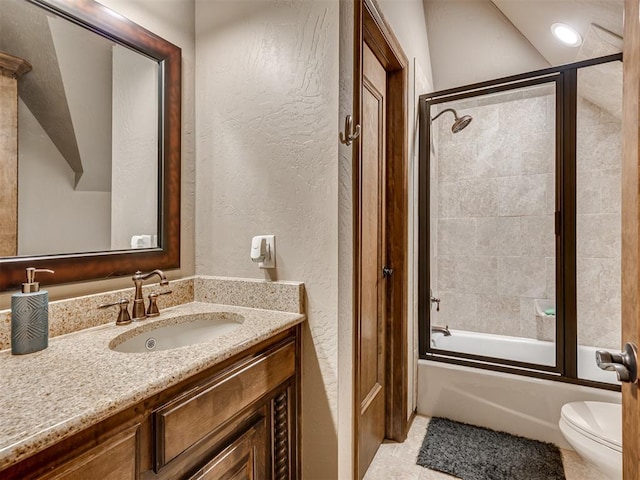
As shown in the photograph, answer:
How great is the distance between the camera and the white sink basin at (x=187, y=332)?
1.10 metres

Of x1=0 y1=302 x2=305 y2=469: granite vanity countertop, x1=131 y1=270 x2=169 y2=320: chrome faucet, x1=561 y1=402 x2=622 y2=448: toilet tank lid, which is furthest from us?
x1=561 y1=402 x2=622 y2=448: toilet tank lid

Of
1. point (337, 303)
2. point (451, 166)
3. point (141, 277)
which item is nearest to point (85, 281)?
point (141, 277)

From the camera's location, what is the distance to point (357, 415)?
1.32m

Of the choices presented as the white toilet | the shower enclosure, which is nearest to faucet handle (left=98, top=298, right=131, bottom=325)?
the shower enclosure

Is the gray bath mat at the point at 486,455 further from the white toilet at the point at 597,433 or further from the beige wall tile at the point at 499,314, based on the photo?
the beige wall tile at the point at 499,314

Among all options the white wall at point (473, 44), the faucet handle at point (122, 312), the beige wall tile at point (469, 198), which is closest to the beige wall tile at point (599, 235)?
the beige wall tile at point (469, 198)

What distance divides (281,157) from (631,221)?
1013mm

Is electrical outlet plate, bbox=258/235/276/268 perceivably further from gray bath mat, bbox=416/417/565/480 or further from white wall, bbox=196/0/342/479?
gray bath mat, bbox=416/417/565/480

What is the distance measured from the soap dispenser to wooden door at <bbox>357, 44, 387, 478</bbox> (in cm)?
114

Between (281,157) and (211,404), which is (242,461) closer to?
(211,404)

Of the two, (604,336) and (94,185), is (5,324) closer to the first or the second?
(94,185)

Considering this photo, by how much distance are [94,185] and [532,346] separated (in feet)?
9.24

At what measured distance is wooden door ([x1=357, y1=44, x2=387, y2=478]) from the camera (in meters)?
1.65

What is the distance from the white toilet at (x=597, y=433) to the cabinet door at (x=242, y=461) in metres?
1.31
